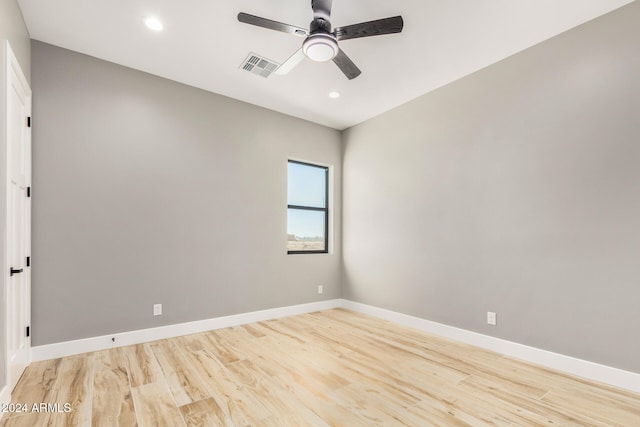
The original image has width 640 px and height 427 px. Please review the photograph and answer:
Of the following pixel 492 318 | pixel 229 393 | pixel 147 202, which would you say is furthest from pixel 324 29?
pixel 492 318

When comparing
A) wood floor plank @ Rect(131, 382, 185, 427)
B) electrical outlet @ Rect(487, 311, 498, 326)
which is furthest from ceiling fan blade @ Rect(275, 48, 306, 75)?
electrical outlet @ Rect(487, 311, 498, 326)

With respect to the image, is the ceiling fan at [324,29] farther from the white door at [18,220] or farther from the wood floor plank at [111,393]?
the wood floor plank at [111,393]

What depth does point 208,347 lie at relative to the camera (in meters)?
3.18

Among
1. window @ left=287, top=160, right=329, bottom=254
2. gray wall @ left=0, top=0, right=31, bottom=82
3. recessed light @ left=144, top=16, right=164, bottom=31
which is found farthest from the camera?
window @ left=287, top=160, right=329, bottom=254

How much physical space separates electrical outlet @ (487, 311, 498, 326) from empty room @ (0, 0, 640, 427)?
0.02 m

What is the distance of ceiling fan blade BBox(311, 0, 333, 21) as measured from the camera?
2.13 metres

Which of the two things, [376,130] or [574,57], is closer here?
[574,57]

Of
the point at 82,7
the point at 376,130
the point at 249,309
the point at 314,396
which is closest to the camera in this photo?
the point at 314,396

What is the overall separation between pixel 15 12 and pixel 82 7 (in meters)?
0.45

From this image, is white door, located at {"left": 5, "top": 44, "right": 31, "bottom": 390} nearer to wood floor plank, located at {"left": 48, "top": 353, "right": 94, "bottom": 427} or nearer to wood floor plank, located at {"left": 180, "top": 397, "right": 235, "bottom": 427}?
wood floor plank, located at {"left": 48, "top": 353, "right": 94, "bottom": 427}

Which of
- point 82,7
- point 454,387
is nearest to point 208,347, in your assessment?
point 454,387

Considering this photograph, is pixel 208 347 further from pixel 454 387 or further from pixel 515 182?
pixel 515 182

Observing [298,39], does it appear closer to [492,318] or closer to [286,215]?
[286,215]

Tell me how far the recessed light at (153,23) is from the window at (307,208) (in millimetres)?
2385
